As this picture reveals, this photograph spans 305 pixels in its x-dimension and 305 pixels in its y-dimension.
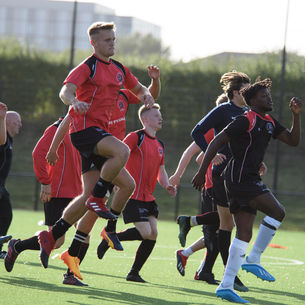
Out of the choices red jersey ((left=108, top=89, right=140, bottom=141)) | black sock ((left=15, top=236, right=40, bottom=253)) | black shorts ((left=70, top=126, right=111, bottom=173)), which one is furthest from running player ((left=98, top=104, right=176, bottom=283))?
black shorts ((left=70, top=126, right=111, bottom=173))

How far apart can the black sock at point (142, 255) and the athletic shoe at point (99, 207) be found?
1.31 metres

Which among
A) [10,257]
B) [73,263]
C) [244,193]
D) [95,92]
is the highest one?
[95,92]

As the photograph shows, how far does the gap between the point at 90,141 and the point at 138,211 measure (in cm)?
166

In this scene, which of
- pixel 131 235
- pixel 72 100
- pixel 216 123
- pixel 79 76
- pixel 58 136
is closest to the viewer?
pixel 72 100

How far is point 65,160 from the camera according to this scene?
8.23m

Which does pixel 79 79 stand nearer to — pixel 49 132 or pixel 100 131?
pixel 100 131

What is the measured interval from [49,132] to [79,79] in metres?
1.77

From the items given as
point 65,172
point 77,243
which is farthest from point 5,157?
point 77,243

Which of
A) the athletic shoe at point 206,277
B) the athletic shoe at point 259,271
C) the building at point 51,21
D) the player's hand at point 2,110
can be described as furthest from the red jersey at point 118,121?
the building at point 51,21

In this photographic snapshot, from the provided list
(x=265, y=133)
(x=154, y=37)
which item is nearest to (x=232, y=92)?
(x=265, y=133)

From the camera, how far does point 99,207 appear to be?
6.26m

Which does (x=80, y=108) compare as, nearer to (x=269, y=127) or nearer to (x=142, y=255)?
(x=269, y=127)

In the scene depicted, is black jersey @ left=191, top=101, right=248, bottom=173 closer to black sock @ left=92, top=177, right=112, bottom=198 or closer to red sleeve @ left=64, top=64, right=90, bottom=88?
black sock @ left=92, top=177, right=112, bottom=198

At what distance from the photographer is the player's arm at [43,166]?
7547 millimetres
